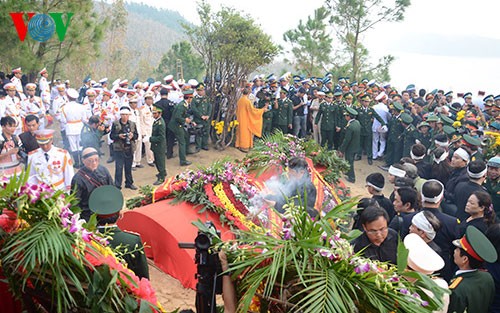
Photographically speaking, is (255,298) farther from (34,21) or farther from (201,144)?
(34,21)

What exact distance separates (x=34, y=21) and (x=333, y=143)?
8966 millimetres

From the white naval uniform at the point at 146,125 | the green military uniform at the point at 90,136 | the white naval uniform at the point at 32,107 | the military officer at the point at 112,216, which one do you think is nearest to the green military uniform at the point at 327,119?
the white naval uniform at the point at 146,125

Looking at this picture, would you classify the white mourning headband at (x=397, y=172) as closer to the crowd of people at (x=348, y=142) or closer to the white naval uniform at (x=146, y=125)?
the crowd of people at (x=348, y=142)

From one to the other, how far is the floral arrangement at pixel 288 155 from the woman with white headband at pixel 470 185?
2.35 metres

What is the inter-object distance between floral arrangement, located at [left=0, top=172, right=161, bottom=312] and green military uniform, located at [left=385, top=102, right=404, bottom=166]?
10.3 metres

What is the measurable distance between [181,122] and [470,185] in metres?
6.66

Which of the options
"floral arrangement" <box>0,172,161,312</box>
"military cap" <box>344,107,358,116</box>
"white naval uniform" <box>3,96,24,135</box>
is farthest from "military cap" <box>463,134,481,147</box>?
"white naval uniform" <box>3,96,24,135</box>

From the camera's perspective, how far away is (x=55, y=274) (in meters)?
2.39

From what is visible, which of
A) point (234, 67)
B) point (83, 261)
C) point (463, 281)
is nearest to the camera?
point (83, 261)

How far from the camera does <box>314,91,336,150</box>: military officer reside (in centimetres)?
1215

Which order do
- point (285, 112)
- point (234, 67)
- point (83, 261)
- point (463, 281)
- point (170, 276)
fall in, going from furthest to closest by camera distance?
point (285, 112) < point (234, 67) < point (170, 276) < point (463, 281) < point (83, 261)

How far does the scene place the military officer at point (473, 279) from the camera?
3311 millimetres

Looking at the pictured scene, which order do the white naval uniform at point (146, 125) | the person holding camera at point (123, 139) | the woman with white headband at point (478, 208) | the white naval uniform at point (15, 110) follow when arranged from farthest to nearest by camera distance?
1. the white naval uniform at point (146, 125)
2. the white naval uniform at point (15, 110)
3. the person holding camera at point (123, 139)
4. the woman with white headband at point (478, 208)

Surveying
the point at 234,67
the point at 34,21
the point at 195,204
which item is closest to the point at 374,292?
the point at 195,204
